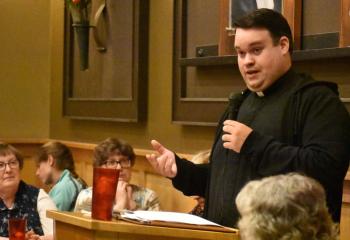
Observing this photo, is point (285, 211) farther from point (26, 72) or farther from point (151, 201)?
point (26, 72)

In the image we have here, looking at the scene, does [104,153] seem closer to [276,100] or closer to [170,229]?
[276,100]

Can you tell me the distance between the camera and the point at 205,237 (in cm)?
196

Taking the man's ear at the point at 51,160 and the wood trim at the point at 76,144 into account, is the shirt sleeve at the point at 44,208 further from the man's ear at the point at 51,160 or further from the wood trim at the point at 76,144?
the man's ear at the point at 51,160

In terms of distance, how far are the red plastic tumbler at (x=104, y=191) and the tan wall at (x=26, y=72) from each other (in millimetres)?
4286

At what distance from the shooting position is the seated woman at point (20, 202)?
11.5 feet

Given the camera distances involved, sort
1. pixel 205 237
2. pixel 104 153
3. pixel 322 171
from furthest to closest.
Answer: pixel 104 153
pixel 322 171
pixel 205 237

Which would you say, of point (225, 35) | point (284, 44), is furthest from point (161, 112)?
point (284, 44)

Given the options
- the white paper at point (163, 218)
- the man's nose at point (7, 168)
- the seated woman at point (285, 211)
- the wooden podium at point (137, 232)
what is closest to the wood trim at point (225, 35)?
the man's nose at point (7, 168)

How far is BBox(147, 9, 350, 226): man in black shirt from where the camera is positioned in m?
2.14

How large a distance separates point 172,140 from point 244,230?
2.84 m

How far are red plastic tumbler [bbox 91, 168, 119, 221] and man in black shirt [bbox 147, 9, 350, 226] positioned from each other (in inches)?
13.2

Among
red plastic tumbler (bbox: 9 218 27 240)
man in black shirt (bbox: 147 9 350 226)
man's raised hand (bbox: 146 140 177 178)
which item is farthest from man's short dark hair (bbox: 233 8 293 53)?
red plastic tumbler (bbox: 9 218 27 240)

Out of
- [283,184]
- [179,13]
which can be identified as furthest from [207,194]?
[179,13]

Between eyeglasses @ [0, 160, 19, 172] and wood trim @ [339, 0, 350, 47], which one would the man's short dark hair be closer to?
wood trim @ [339, 0, 350, 47]
